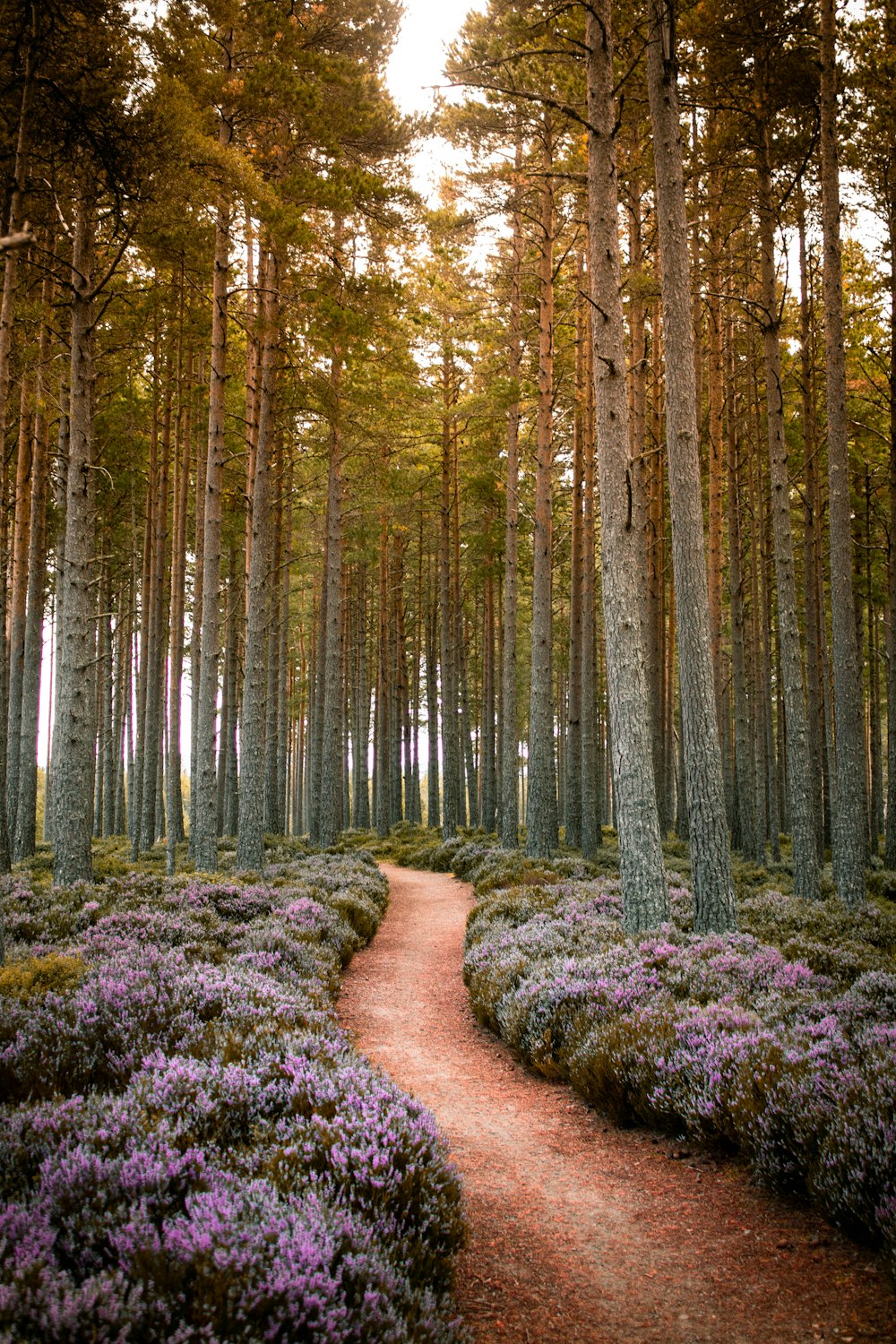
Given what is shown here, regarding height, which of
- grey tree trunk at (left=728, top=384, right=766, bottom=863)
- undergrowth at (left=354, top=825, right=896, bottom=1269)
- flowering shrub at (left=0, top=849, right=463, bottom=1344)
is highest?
grey tree trunk at (left=728, top=384, right=766, bottom=863)

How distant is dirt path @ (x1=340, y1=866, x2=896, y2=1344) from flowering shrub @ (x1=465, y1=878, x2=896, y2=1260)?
0.66 feet

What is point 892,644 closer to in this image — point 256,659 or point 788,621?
point 788,621

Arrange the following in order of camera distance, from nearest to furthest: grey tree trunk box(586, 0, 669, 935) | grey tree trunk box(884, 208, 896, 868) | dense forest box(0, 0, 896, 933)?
grey tree trunk box(586, 0, 669, 935), dense forest box(0, 0, 896, 933), grey tree trunk box(884, 208, 896, 868)

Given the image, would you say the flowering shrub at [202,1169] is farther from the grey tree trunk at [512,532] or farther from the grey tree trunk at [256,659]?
the grey tree trunk at [512,532]

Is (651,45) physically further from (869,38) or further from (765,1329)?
(765,1329)

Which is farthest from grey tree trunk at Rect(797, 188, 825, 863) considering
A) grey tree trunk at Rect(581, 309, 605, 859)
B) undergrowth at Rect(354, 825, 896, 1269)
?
undergrowth at Rect(354, 825, 896, 1269)

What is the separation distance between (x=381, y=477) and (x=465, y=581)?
11.3 metres

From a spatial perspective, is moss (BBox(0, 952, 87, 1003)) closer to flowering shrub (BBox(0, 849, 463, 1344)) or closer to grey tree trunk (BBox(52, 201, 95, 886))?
flowering shrub (BBox(0, 849, 463, 1344))

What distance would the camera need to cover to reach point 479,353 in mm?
19703

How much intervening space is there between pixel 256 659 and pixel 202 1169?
442 inches

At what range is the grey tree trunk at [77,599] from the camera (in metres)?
10.3

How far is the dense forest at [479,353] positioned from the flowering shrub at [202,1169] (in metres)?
3.35

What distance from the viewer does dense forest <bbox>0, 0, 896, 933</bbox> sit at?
8.41m

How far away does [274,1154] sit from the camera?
10.7 ft
